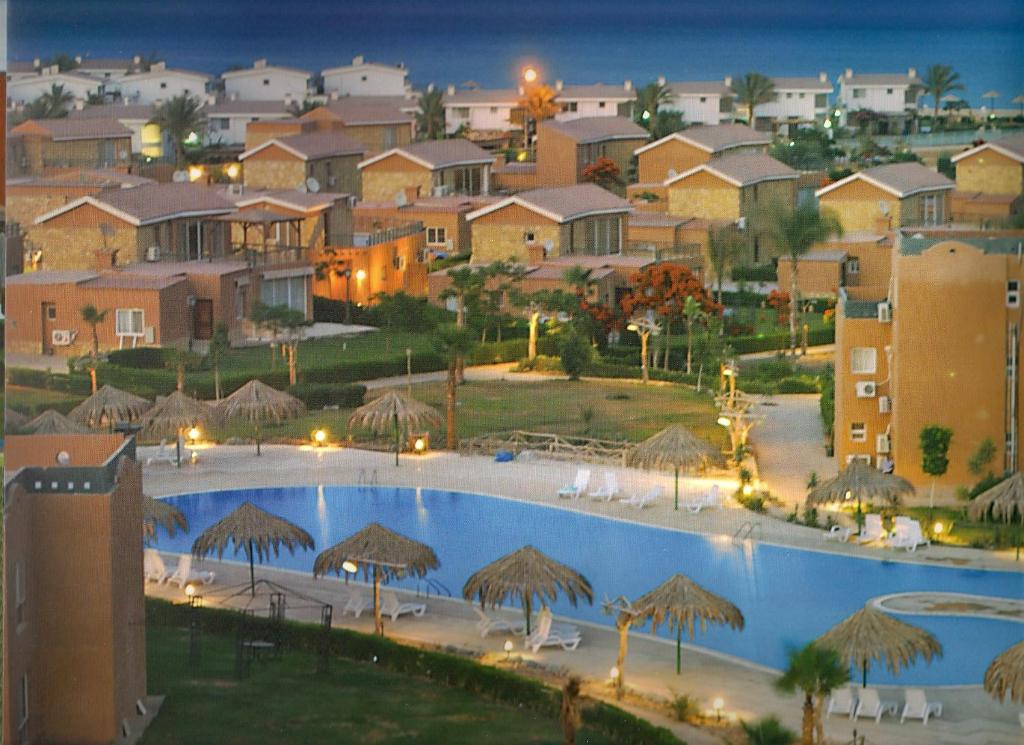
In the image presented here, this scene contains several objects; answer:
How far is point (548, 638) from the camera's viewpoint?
809 cm

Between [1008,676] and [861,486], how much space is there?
1208 millimetres

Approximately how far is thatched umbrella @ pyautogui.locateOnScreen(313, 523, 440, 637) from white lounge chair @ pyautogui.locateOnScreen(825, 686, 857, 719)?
1627 millimetres

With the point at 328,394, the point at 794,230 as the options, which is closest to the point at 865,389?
the point at 794,230

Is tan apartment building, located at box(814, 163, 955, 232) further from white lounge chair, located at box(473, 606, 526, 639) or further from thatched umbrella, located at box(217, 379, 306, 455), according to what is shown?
thatched umbrella, located at box(217, 379, 306, 455)

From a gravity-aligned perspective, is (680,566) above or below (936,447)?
below

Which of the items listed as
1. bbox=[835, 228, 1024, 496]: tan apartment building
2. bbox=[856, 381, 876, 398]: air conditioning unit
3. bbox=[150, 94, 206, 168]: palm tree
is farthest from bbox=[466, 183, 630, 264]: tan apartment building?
bbox=[150, 94, 206, 168]: palm tree

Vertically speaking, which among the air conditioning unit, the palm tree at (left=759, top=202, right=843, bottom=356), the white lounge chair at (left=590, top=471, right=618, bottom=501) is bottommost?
the white lounge chair at (left=590, top=471, right=618, bottom=501)

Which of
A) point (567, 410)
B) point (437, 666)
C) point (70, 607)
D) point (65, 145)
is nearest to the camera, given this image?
point (70, 607)

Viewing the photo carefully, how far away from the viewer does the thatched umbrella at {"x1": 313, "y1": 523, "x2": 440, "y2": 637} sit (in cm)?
836

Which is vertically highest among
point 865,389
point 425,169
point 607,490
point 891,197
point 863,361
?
point 425,169

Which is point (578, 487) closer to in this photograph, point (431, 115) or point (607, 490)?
point (607, 490)

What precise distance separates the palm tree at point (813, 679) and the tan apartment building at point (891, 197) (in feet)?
6.76

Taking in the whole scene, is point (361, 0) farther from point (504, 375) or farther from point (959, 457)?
point (959, 457)

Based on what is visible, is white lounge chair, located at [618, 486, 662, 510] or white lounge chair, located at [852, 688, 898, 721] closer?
white lounge chair, located at [852, 688, 898, 721]
